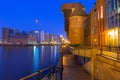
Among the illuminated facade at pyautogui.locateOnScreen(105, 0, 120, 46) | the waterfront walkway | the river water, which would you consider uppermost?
the illuminated facade at pyautogui.locateOnScreen(105, 0, 120, 46)

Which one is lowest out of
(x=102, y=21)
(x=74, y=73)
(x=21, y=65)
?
(x=21, y=65)

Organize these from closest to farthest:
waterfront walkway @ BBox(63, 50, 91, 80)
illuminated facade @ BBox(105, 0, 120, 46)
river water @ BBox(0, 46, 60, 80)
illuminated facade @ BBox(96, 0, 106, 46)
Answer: waterfront walkway @ BBox(63, 50, 91, 80)
illuminated facade @ BBox(105, 0, 120, 46)
illuminated facade @ BBox(96, 0, 106, 46)
river water @ BBox(0, 46, 60, 80)

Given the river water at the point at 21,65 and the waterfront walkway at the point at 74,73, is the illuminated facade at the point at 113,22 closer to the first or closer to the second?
the waterfront walkway at the point at 74,73

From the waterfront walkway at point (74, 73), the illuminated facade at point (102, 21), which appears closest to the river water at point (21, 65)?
the waterfront walkway at point (74, 73)

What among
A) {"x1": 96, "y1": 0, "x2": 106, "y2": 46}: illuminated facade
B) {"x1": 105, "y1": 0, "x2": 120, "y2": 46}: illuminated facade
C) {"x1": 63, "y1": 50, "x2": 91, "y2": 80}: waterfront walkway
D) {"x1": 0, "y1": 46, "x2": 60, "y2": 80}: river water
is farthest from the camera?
{"x1": 0, "y1": 46, "x2": 60, "y2": 80}: river water

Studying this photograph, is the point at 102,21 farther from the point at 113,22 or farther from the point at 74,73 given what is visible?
the point at 74,73

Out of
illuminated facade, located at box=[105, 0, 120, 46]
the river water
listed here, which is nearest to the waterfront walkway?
illuminated facade, located at box=[105, 0, 120, 46]

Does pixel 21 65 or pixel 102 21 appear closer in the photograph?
pixel 102 21

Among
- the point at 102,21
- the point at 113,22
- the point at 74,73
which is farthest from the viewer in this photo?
the point at 102,21

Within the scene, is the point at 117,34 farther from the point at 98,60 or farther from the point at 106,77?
the point at 106,77

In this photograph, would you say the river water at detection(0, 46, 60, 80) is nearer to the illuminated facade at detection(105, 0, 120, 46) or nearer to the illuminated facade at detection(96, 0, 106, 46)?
the illuminated facade at detection(96, 0, 106, 46)

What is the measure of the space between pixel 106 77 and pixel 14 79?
26.9 metres

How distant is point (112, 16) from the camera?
34250mm

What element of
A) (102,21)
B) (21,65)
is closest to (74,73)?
(102,21)
